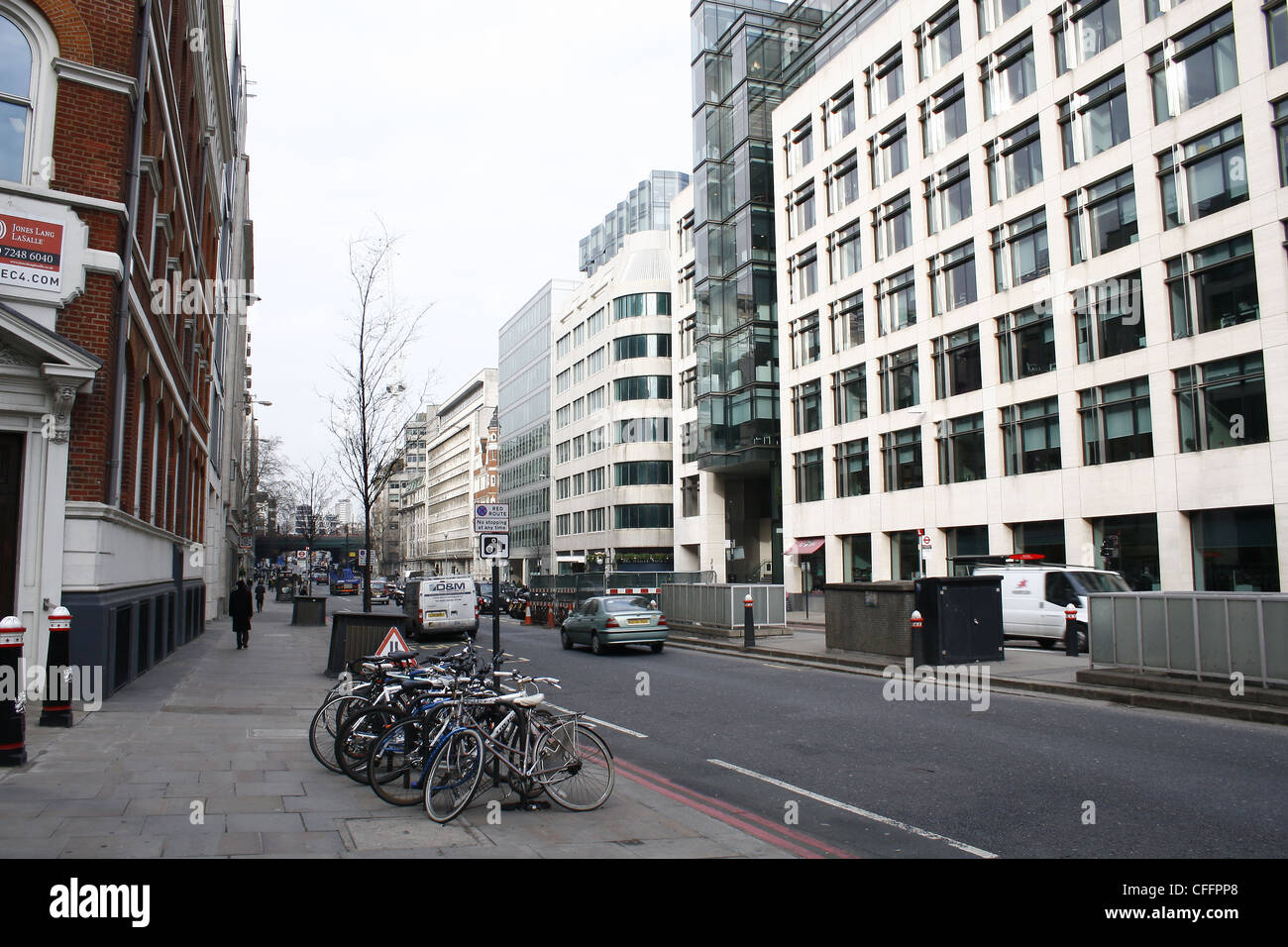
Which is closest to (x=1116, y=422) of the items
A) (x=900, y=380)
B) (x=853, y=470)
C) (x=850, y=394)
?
(x=900, y=380)

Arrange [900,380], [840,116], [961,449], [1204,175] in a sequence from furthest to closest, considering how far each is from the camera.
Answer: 1. [840,116]
2. [900,380]
3. [961,449]
4. [1204,175]

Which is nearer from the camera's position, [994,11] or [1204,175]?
[1204,175]

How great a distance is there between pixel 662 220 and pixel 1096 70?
61.3 metres

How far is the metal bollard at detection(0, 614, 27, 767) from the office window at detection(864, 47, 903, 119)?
42.2 m

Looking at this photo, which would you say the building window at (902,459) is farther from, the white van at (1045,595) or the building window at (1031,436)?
the white van at (1045,595)

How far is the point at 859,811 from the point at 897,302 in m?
37.5

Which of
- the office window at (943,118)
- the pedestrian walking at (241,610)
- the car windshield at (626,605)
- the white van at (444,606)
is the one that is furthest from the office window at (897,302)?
the pedestrian walking at (241,610)

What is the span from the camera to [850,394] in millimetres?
45375

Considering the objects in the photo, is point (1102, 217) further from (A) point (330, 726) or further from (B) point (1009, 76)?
(A) point (330, 726)

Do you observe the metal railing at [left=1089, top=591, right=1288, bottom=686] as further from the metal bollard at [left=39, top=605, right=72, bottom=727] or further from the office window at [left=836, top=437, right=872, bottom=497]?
the office window at [left=836, top=437, right=872, bottom=497]

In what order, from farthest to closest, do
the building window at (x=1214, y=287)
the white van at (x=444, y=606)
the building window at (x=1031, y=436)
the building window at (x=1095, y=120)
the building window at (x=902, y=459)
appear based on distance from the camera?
1. the building window at (x=902, y=459)
2. the building window at (x=1031, y=436)
3. the building window at (x=1095, y=120)
4. the white van at (x=444, y=606)
5. the building window at (x=1214, y=287)

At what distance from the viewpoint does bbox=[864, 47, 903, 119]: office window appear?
42.2 m

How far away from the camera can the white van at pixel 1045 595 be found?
21078 millimetres

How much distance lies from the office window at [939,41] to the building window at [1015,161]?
17.3ft
